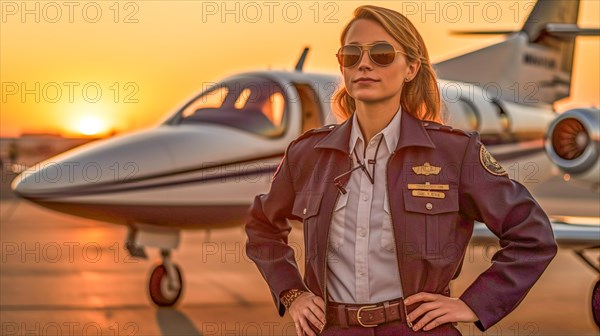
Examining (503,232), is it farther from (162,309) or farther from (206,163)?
(162,309)

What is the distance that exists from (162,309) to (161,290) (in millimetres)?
218

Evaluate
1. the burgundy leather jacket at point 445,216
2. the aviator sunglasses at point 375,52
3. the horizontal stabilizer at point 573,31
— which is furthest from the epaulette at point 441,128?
the horizontal stabilizer at point 573,31

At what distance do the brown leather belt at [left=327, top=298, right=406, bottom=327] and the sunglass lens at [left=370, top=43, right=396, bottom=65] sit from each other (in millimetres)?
603

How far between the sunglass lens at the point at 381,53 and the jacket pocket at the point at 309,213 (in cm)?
37

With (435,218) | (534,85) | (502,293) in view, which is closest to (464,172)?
(435,218)

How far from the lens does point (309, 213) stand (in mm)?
2830

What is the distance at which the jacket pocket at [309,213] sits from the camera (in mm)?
2811

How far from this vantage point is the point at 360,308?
108 inches

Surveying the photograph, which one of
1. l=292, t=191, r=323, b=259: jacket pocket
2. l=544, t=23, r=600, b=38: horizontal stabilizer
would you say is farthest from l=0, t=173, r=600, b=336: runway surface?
l=292, t=191, r=323, b=259: jacket pocket

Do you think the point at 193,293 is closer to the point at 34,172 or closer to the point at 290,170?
the point at 34,172

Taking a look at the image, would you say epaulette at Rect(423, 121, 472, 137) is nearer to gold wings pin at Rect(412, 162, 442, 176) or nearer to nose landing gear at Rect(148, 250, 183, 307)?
gold wings pin at Rect(412, 162, 442, 176)

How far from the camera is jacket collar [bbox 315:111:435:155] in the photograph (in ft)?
9.09

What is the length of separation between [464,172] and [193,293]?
830 centimetres

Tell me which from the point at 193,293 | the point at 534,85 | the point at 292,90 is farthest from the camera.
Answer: the point at 534,85
